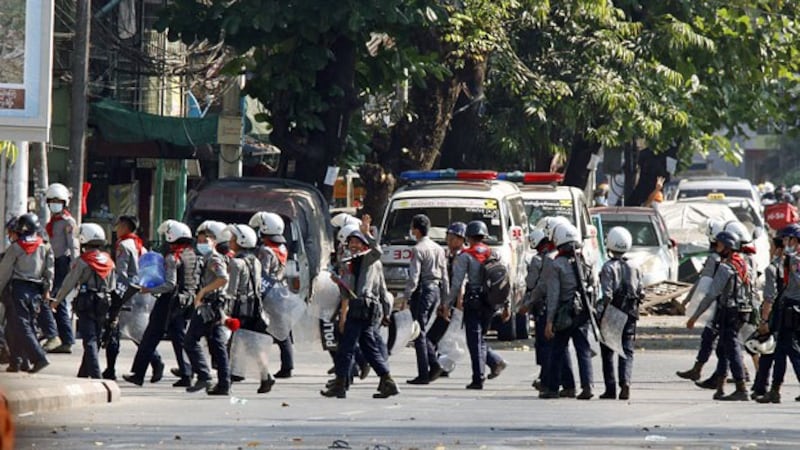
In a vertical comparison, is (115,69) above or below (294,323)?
above

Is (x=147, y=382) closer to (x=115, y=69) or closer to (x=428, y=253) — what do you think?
(x=428, y=253)

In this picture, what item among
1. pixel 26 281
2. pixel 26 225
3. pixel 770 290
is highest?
pixel 26 225

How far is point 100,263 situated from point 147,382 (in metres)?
1.54

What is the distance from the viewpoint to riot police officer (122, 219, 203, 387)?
16328 mm

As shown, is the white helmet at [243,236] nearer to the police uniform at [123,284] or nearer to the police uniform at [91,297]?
the police uniform at [123,284]

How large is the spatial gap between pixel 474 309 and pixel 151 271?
2.99 m

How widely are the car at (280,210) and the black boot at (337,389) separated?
8.25 meters

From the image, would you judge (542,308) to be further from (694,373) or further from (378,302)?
(378,302)

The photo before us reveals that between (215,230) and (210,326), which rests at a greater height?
(215,230)

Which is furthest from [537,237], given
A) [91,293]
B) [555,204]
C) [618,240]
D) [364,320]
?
[555,204]

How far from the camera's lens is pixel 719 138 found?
130 feet

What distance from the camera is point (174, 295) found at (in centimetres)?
1641

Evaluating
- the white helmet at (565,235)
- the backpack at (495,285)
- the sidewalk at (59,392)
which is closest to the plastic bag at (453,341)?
the backpack at (495,285)

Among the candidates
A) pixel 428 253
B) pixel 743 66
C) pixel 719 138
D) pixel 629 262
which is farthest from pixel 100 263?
pixel 719 138
